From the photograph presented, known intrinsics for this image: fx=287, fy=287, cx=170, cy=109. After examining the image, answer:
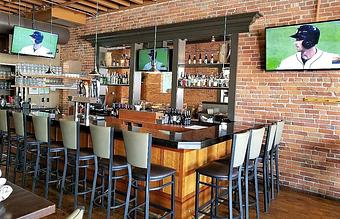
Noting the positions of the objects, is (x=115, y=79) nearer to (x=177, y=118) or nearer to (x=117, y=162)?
(x=177, y=118)

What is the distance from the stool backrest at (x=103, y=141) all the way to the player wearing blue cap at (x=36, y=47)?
4554mm

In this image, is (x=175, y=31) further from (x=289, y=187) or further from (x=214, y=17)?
(x=289, y=187)

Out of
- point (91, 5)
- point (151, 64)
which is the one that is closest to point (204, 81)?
point (151, 64)

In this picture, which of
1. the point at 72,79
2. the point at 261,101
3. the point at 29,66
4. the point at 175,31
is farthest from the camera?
the point at 72,79

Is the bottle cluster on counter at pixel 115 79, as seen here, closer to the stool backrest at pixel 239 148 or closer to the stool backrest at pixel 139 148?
the stool backrest at pixel 139 148

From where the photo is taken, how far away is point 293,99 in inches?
177

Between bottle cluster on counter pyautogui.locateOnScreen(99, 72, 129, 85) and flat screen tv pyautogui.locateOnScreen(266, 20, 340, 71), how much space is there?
349 centimetres

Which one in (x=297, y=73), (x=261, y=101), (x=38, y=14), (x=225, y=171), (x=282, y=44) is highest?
(x=38, y=14)

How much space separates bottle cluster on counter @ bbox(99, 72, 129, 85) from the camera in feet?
22.6

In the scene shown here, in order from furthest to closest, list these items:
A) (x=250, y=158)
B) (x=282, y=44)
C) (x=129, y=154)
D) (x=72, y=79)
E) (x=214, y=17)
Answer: (x=72, y=79) → (x=214, y=17) → (x=282, y=44) → (x=250, y=158) → (x=129, y=154)

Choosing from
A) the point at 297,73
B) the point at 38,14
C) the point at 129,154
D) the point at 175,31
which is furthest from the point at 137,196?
the point at 38,14

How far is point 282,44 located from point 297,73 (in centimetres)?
50

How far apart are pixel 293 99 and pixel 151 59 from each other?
9.91 feet

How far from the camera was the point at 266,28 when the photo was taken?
455cm
